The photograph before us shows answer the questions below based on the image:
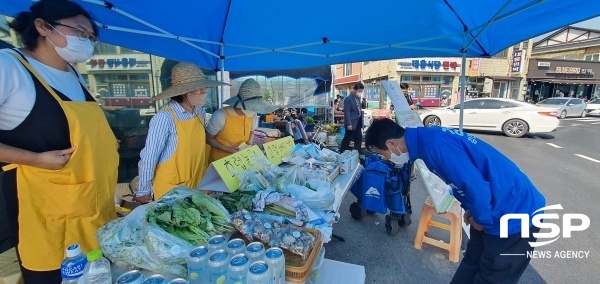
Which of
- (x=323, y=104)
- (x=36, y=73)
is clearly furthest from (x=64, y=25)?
(x=323, y=104)

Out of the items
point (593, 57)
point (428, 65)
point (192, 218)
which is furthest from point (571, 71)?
point (192, 218)

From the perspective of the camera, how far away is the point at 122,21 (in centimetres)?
225

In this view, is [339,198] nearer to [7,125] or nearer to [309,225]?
[309,225]

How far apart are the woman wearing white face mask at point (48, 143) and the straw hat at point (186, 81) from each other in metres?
0.60

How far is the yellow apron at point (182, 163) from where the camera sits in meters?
1.84

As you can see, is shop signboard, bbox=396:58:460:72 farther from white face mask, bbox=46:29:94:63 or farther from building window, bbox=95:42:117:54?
white face mask, bbox=46:29:94:63

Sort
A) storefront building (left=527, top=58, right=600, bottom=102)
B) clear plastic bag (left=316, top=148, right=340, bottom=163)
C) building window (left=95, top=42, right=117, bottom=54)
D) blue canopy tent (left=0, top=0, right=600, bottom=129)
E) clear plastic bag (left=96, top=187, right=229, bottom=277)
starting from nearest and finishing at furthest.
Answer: clear plastic bag (left=96, top=187, right=229, bottom=277)
blue canopy tent (left=0, top=0, right=600, bottom=129)
clear plastic bag (left=316, top=148, right=340, bottom=163)
building window (left=95, top=42, right=117, bottom=54)
storefront building (left=527, top=58, right=600, bottom=102)

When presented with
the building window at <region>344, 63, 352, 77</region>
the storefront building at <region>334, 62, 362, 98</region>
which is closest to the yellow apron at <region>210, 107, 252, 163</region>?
the storefront building at <region>334, 62, 362, 98</region>

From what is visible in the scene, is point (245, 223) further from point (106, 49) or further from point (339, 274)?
point (106, 49)

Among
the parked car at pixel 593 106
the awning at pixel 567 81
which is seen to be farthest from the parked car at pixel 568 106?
the awning at pixel 567 81

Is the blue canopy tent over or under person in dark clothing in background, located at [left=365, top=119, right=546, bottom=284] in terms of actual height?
over

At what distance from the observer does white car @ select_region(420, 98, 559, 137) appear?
29.2 ft

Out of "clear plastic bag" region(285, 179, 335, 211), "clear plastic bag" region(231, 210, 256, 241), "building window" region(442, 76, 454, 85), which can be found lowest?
"clear plastic bag" region(231, 210, 256, 241)

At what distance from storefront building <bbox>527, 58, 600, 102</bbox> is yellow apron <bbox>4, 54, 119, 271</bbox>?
27.2m
